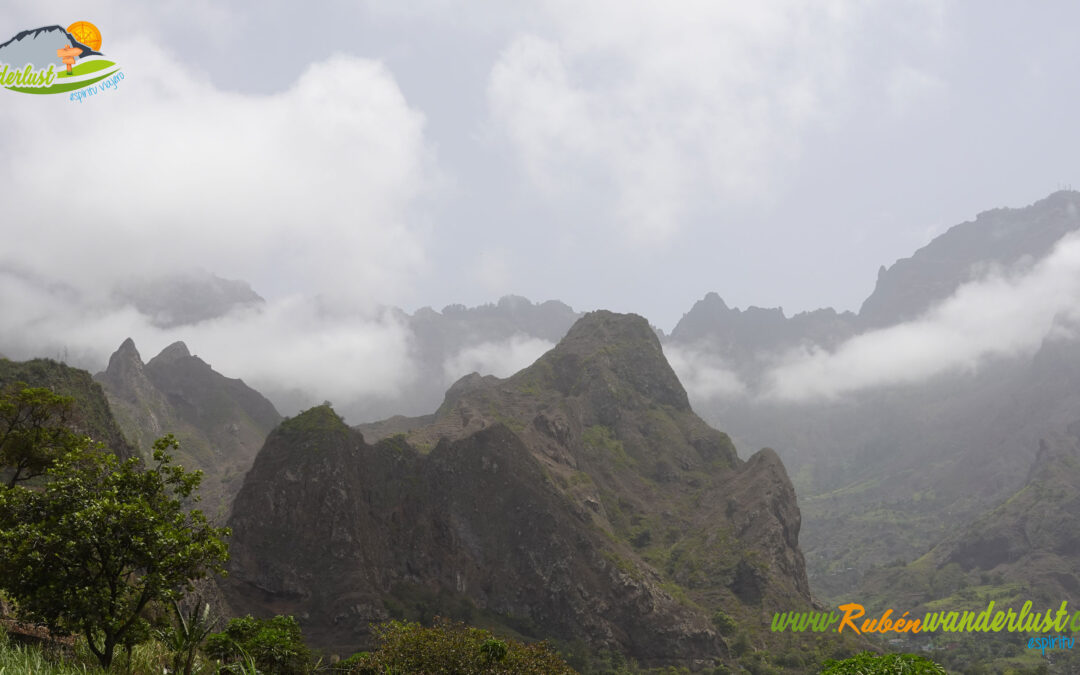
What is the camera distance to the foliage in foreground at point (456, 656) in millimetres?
43250

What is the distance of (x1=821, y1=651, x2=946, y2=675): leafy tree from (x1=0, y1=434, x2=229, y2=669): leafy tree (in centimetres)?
2340

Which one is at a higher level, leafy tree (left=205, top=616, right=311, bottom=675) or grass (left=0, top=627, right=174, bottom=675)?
grass (left=0, top=627, right=174, bottom=675)

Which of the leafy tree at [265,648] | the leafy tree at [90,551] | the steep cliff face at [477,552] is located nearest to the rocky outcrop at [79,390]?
the steep cliff face at [477,552]

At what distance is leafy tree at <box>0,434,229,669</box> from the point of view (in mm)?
24328

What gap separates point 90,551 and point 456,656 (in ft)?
80.1

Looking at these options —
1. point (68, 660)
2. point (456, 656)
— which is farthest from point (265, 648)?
point (68, 660)

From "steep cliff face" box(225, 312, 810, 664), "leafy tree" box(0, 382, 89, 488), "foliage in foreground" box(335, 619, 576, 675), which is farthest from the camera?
"steep cliff face" box(225, 312, 810, 664)

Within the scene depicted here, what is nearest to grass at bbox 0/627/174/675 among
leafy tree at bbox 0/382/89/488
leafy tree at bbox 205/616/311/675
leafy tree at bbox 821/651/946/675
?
leafy tree at bbox 0/382/89/488

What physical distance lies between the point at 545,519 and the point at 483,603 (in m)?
23.3

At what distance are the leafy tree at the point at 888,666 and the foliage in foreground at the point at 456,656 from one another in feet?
70.9

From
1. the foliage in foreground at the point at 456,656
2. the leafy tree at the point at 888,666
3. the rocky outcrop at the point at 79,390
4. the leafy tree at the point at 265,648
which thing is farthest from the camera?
the rocky outcrop at the point at 79,390

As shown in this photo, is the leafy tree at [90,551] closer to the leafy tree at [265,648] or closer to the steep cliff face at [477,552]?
the leafy tree at [265,648]

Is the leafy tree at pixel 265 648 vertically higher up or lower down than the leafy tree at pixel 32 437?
lower down

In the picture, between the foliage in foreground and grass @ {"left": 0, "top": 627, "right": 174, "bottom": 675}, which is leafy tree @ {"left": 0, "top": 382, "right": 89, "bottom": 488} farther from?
the foliage in foreground
